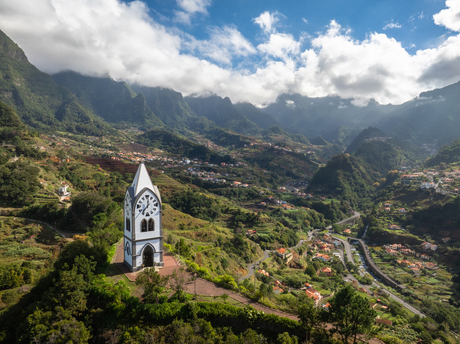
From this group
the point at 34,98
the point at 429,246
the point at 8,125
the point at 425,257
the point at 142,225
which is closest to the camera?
the point at 142,225

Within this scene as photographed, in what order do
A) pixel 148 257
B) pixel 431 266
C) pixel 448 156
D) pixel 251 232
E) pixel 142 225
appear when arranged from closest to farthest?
pixel 142 225, pixel 148 257, pixel 431 266, pixel 251 232, pixel 448 156

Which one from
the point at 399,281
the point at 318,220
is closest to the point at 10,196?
the point at 399,281

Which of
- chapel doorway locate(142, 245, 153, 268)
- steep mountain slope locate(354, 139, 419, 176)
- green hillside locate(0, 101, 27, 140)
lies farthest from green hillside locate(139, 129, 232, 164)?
chapel doorway locate(142, 245, 153, 268)

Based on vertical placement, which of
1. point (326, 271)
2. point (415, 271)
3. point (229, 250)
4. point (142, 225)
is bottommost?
point (415, 271)

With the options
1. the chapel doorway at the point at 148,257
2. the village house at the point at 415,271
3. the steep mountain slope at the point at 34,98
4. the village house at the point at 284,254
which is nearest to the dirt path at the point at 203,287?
the chapel doorway at the point at 148,257

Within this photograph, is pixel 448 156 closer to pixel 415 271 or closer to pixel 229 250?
pixel 415 271

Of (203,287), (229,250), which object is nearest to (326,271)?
(229,250)

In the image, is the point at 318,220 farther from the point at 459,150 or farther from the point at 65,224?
the point at 459,150

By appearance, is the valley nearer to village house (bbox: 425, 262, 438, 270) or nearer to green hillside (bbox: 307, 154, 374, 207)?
village house (bbox: 425, 262, 438, 270)
